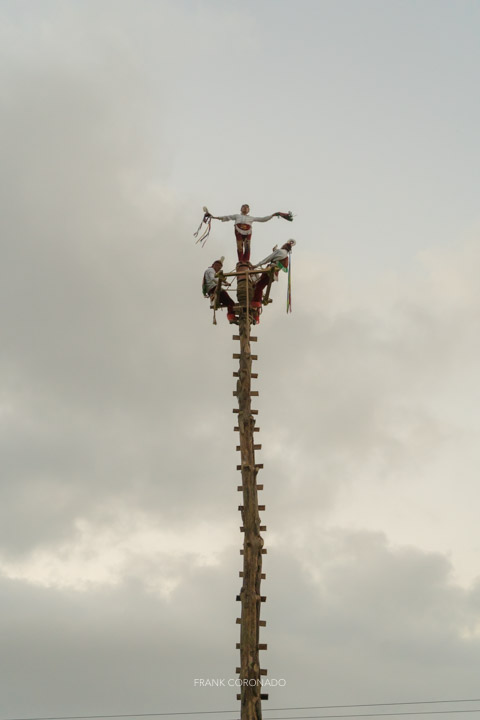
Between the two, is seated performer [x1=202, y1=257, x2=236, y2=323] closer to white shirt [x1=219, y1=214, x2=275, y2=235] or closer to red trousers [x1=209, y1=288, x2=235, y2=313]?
red trousers [x1=209, y1=288, x2=235, y2=313]

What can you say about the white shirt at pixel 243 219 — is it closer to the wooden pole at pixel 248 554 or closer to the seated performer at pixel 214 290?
the seated performer at pixel 214 290

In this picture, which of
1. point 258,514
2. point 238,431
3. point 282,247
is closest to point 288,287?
point 282,247

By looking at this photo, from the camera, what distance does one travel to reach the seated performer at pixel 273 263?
24.5m

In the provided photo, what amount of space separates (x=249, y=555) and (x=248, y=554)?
0.12 feet

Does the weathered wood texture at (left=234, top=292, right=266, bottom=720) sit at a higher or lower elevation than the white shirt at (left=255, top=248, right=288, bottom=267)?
lower

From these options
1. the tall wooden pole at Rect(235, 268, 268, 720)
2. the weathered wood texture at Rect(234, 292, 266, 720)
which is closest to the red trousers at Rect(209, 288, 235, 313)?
the tall wooden pole at Rect(235, 268, 268, 720)

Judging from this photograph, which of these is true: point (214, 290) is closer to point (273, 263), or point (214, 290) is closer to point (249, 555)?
point (273, 263)

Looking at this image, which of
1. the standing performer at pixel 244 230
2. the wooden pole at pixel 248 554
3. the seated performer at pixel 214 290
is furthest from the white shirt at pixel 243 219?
the wooden pole at pixel 248 554

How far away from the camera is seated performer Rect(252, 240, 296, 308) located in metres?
24.5

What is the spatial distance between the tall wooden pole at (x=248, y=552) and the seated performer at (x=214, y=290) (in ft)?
2.71

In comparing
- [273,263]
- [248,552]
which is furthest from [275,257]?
[248,552]

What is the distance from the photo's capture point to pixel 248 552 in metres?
21.3

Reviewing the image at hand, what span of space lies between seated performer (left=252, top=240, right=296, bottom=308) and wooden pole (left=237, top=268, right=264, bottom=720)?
911mm

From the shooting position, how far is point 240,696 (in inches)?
799
